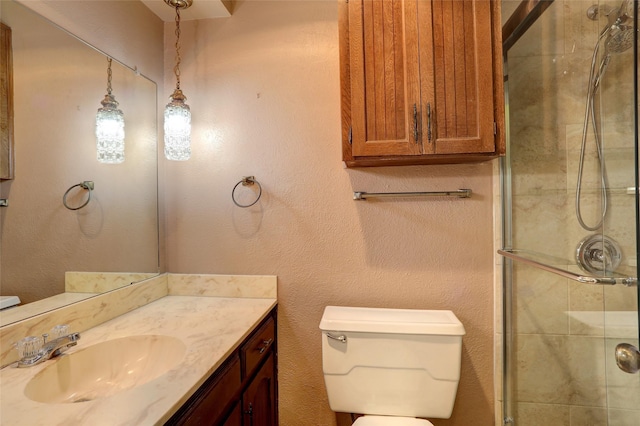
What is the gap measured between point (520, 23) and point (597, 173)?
0.75 meters

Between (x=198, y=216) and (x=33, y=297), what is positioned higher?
(x=198, y=216)

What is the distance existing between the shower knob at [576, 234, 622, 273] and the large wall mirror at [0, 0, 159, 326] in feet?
6.04

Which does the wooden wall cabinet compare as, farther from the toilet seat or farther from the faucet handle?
the faucet handle

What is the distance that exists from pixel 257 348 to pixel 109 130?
112 centimetres

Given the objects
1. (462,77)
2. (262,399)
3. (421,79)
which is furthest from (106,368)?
(462,77)

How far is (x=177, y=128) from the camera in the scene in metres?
1.39

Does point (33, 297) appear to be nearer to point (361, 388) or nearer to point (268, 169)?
point (268, 169)

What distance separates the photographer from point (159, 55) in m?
1.58

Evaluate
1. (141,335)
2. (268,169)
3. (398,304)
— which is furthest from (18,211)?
(398,304)

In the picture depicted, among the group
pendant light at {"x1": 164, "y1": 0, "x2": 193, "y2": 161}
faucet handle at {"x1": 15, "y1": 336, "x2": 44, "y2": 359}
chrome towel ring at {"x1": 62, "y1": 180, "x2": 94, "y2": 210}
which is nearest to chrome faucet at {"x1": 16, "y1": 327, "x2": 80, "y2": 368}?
faucet handle at {"x1": 15, "y1": 336, "x2": 44, "y2": 359}

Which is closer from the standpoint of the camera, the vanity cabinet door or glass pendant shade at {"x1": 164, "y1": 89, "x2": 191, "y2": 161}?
the vanity cabinet door

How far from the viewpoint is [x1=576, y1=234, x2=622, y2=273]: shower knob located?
2.97 feet

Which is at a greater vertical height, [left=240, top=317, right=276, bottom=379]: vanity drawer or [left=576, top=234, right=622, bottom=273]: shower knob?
[left=576, top=234, right=622, bottom=273]: shower knob

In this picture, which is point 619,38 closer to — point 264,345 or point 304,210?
point 304,210
